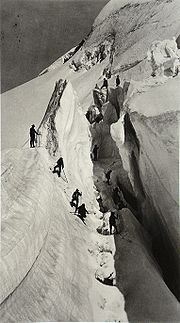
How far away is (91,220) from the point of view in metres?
13.6

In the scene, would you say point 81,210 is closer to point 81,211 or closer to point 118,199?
point 81,211

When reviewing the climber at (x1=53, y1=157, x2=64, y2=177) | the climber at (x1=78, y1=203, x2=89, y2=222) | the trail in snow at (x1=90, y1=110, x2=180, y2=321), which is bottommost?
the trail in snow at (x1=90, y1=110, x2=180, y2=321)

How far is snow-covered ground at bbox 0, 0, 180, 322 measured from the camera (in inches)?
339

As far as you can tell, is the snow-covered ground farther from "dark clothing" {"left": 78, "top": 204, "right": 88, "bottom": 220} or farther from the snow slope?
"dark clothing" {"left": 78, "top": 204, "right": 88, "bottom": 220}

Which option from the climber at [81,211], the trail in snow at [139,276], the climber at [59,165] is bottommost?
the trail in snow at [139,276]

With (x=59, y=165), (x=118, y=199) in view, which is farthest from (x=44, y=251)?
(x=118, y=199)

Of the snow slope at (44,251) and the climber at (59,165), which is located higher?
the climber at (59,165)

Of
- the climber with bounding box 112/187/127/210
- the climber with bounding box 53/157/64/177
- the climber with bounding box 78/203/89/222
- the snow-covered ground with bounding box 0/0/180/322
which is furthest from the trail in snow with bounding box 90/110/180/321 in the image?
the climber with bounding box 53/157/64/177

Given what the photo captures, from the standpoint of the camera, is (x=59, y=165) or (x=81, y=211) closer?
(x=81, y=211)

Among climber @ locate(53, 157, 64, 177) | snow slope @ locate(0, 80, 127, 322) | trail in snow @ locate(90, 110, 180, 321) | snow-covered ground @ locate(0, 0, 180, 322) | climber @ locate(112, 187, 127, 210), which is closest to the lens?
snow slope @ locate(0, 80, 127, 322)

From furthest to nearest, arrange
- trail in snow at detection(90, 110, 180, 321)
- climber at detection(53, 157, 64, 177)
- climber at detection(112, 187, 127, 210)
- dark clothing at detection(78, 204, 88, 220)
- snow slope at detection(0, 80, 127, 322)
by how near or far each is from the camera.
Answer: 1. climber at detection(112, 187, 127, 210)
2. climber at detection(53, 157, 64, 177)
3. dark clothing at detection(78, 204, 88, 220)
4. trail in snow at detection(90, 110, 180, 321)
5. snow slope at detection(0, 80, 127, 322)

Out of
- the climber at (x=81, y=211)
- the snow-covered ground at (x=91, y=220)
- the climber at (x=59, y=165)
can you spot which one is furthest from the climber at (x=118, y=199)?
the climber at (x=59, y=165)

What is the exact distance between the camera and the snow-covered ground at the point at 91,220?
28.3ft

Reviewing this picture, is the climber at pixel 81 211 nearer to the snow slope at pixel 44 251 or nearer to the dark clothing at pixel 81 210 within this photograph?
the dark clothing at pixel 81 210
